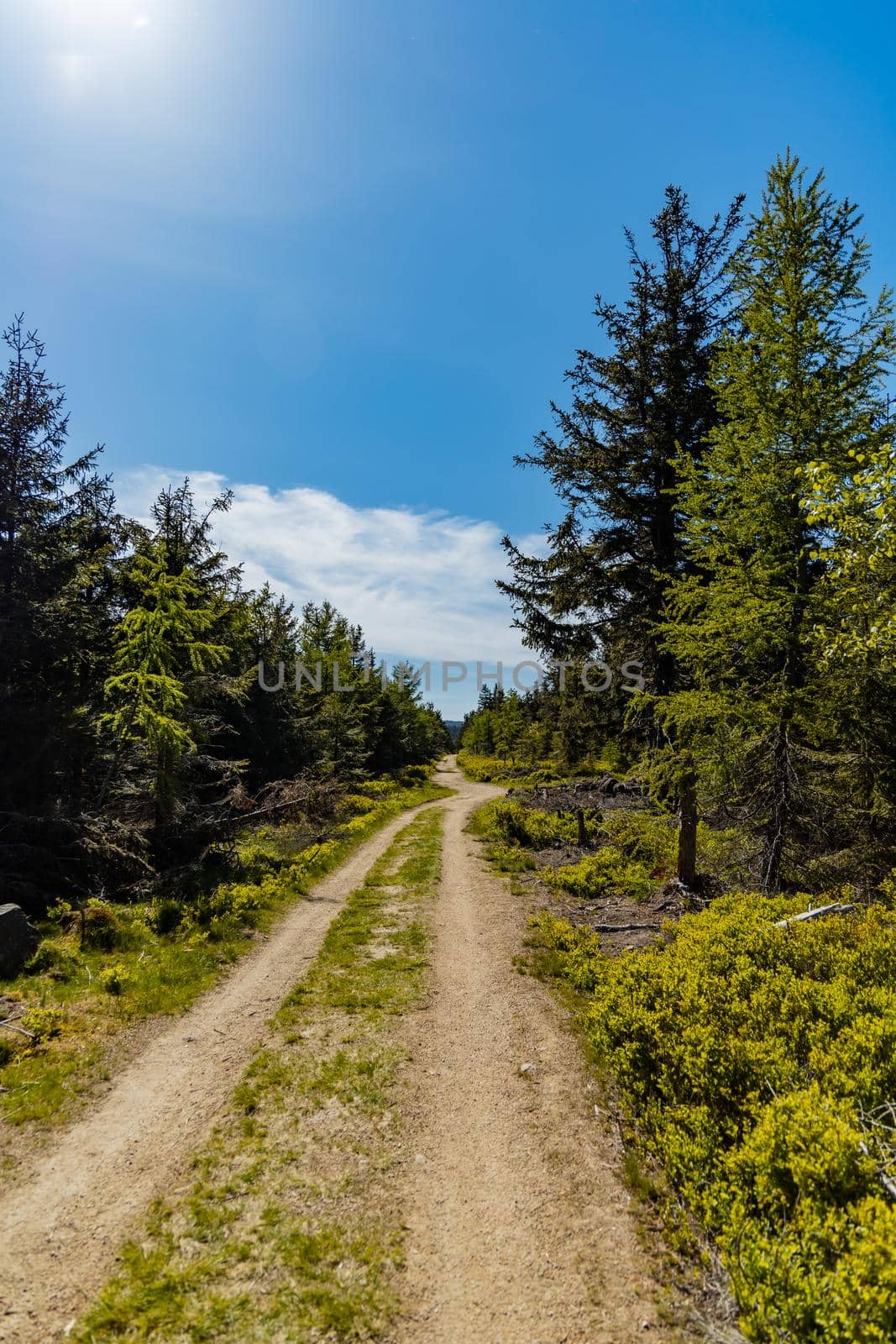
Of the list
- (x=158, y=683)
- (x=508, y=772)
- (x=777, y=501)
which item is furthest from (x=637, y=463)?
(x=508, y=772)

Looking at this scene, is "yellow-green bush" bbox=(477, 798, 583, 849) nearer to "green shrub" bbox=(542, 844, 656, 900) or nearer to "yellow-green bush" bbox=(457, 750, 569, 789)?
"green shrub" bbox=(542, 844, 656, 900)

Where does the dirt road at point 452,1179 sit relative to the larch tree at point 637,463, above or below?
below

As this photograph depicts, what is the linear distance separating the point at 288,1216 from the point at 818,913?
7.64 metres

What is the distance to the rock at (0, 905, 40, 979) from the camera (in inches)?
361

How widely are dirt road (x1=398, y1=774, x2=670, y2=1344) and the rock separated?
7.06 meters

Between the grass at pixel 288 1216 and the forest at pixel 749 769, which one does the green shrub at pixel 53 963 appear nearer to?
the grass at pixel 288 1216

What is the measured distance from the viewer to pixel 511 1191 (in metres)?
5.32

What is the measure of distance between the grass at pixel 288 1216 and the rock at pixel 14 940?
4.77 meters

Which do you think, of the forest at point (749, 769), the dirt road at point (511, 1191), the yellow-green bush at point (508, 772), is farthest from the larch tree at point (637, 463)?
the yellow-green bush at point (508, 772)

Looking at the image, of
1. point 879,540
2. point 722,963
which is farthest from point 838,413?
point 722,963

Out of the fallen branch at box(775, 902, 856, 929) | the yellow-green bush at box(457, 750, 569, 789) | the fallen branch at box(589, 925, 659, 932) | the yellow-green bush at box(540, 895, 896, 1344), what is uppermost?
the fallen branch at box(775, 902, 856, 929)

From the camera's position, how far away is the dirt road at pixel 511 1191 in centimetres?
412

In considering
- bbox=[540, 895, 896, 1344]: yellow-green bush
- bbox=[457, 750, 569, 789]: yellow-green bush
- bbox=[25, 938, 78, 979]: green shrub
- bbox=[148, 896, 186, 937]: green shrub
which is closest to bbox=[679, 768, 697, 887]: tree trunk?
bbox=[540, 895, 896, 1344]: yellow-green bush

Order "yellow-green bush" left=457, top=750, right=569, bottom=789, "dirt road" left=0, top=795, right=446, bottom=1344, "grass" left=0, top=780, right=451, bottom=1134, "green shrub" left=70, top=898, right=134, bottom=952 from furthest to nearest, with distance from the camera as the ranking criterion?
"yellow-green bush" left=457, top=750, right=569, bottom=789 < "green shrub" left=70, top=898, right=134, bottom=952 < "grass" left=0, top=780, right=451, bottom=1134 < "dirt road" left=0, top=795, right=446, bottom=1344
